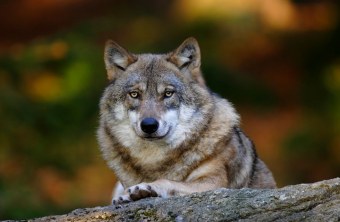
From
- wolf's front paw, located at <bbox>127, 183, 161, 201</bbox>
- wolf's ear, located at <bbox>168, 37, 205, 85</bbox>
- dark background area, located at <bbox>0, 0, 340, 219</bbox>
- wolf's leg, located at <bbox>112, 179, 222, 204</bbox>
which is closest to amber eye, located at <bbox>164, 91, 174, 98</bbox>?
wolf's ear, located at <bbox>168, 37, 205, 85</bbox>

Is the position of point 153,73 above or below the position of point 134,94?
above

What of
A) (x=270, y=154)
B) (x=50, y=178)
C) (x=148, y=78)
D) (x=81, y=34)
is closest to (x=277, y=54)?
(x=270, y=154)

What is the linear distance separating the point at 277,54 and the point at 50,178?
7257 millimetres

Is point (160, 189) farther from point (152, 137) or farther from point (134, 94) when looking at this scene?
point (134, 94)

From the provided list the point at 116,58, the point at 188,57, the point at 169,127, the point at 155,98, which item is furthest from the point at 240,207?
the point at 116,58

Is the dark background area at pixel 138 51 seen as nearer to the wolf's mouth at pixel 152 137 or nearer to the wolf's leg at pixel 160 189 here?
the wolf's mouth at pixel 152 137

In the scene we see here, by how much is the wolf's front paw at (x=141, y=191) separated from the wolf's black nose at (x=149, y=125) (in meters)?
0.96

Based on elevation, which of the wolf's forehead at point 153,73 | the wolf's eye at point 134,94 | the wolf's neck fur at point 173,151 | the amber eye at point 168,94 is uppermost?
the wolf's forehead at point 153,73

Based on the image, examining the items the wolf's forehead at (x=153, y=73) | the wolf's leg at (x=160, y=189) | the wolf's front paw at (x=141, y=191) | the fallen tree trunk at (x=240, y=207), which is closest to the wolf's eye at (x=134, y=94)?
the wolf's forehead at (x=153, y=73)

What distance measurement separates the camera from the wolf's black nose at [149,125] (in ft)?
31.2

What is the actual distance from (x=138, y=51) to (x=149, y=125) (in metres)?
11.4

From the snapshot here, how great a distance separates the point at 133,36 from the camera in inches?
886

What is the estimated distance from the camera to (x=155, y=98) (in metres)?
9.78

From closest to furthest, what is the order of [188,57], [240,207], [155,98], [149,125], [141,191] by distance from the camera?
[240,207] → [141,191] → [149,125] → [155,98] → [188,57]
